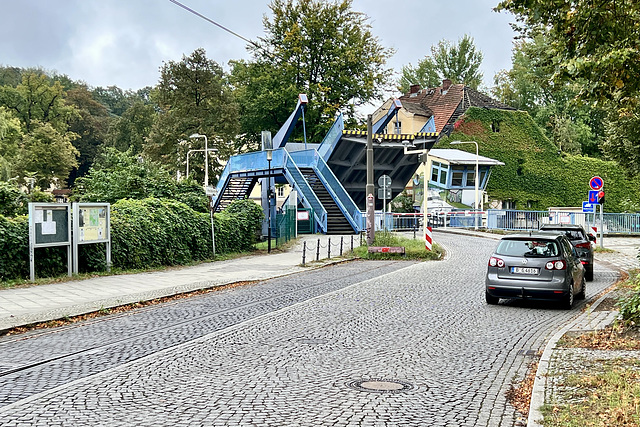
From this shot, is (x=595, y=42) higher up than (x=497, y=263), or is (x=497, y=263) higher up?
(x=595, y=42)

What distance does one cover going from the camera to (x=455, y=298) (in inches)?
567

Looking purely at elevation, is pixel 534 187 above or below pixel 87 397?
above

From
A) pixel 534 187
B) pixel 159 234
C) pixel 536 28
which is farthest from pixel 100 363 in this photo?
pixel 534 187

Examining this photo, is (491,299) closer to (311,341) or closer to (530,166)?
(311,341)

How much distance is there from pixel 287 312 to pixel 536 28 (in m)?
11.1

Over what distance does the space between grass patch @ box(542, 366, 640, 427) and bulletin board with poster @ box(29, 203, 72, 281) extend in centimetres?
1319

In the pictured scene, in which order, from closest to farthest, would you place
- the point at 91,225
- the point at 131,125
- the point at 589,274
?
the point at 91,225 → the point at 589,274 → the point at 131,125

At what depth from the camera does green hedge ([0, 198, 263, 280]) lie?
52.2 ft

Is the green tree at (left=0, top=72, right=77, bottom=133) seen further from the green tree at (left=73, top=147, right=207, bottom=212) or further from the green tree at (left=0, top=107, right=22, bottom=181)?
the green tree at (left=73, top=147, right=207, bottom=212)

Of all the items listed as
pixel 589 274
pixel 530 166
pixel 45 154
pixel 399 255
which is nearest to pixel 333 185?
pixel 399 255

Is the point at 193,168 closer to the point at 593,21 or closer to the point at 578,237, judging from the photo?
the point at 578,237

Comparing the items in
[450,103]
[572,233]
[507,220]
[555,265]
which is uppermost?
[450,103]

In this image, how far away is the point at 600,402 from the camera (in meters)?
5.84

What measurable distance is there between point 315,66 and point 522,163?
2272 cm
